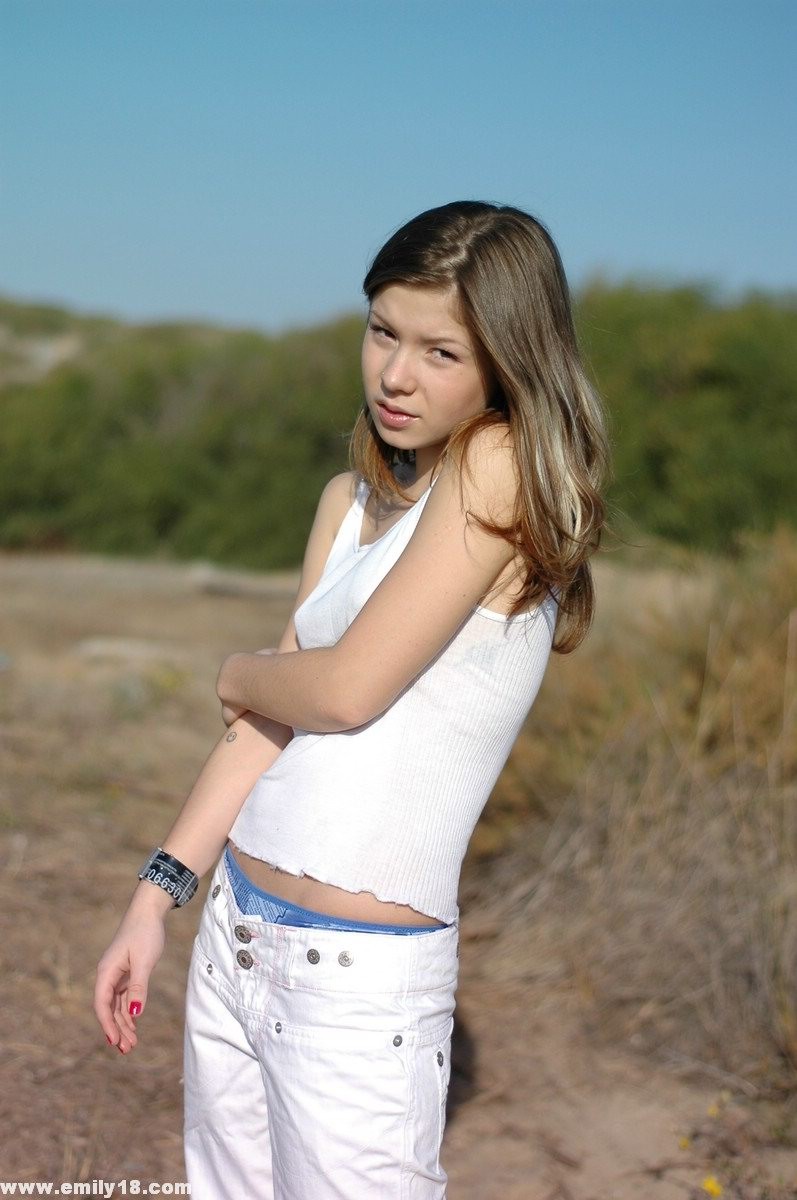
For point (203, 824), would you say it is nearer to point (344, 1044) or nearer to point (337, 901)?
point (337, 901)

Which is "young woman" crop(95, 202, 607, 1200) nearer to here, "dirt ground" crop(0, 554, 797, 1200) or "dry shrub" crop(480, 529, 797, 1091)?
"dirt ground" crop(0, 554, 797, 1200)

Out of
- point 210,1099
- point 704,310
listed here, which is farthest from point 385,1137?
point 704,310

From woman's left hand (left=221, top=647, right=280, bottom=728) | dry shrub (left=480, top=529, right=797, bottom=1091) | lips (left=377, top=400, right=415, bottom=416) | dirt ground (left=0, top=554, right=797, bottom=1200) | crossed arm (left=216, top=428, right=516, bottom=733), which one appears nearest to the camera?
crossed arm (left=216, top=428, right=516, bottom=733)

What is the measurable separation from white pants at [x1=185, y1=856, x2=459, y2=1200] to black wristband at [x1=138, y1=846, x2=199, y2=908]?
0.10m

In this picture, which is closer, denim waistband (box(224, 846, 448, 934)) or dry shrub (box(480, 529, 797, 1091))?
denim waistband (box(224, 846, 448, 934))

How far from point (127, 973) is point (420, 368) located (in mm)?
948

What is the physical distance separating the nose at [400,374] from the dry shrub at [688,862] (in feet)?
6.93

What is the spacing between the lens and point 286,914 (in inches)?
64.3

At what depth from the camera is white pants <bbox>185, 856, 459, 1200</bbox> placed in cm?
158

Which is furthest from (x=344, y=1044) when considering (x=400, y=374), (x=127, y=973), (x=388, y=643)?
(x=400, y=374)

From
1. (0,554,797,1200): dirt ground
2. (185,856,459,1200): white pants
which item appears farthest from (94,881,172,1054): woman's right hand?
(0,554,797,1200): dirt ground

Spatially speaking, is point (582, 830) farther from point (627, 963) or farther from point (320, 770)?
point (320, 770)

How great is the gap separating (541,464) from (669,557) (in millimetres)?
3660

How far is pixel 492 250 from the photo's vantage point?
1616mm
